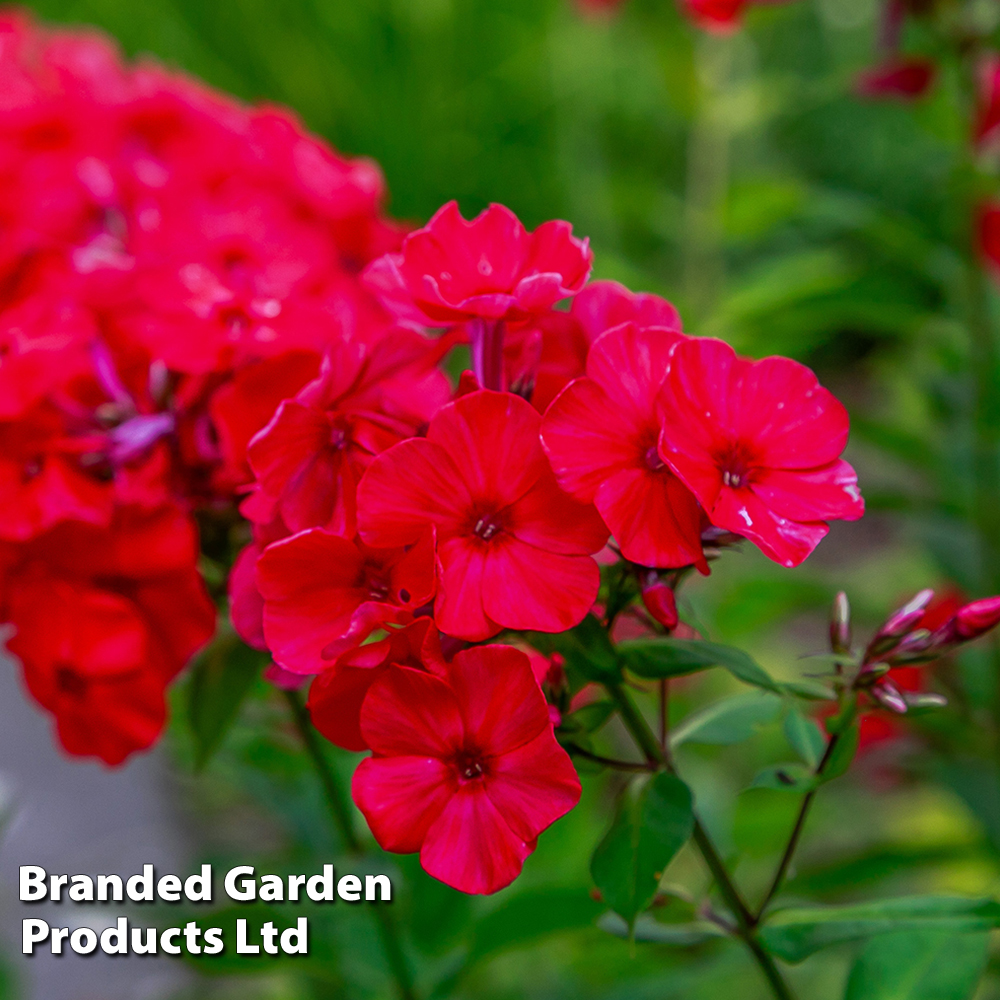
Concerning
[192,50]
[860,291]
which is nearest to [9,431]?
[860,291]

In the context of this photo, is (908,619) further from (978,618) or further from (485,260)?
(485,260)

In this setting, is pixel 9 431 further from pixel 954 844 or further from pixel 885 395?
pixel 885 395

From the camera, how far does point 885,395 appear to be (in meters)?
2.79

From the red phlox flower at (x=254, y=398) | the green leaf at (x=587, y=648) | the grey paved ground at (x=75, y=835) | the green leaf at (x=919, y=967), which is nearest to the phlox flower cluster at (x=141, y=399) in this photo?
the red phlox flower at (x=254, y=398)

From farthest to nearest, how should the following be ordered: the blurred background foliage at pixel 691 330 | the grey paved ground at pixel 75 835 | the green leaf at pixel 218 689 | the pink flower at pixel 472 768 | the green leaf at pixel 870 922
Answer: the grey paved ground at pixel 75 835
the blurred background foliage at pixel 691 330
the green leaf at pixel 218 689
the green leaf at pixel 870 922
the pink flower at pixel 472 768

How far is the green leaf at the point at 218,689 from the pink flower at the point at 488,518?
231 millimetres

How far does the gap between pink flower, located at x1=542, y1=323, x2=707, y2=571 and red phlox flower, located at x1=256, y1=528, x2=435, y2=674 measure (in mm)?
60

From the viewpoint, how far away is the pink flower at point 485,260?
41 centimetres

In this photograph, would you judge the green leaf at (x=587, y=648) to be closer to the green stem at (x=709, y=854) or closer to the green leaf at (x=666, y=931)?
the green stem at (x=709, y=854)

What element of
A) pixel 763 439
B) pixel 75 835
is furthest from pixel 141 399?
pixel 75 835

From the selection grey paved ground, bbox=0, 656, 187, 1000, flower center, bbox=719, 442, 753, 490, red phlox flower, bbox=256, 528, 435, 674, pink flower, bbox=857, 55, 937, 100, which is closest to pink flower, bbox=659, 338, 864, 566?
flower center, bbox=719, 442, 753, 490

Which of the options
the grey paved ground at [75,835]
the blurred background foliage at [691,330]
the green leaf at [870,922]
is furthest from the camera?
the grey paved ground at [75,835]

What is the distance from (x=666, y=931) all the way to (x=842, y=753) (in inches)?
4.8

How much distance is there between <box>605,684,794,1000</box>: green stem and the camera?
0.42m
